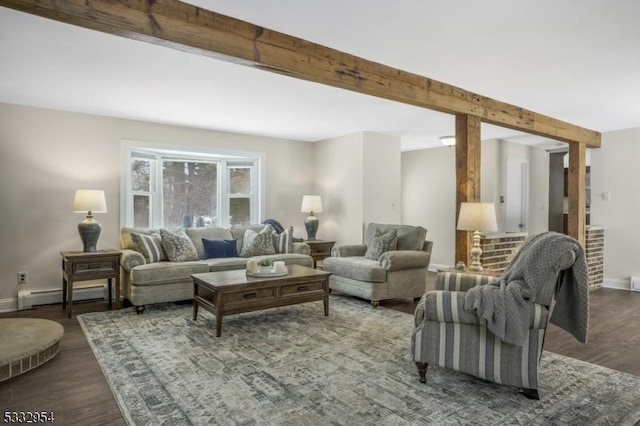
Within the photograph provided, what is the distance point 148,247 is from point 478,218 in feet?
11.7

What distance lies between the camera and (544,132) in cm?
499

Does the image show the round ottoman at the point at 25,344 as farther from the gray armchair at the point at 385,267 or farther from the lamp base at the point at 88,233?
the gray armchair at the point at 385,267

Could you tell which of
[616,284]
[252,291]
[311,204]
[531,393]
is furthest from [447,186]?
[531,393]

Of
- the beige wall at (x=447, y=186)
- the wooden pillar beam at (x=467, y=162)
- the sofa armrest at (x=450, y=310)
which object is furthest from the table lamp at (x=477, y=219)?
the beige wall at (x=447, y=186)

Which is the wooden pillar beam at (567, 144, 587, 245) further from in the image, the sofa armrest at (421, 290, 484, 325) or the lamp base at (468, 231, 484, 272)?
the sofa armrest at (421, 290, 484, 325)

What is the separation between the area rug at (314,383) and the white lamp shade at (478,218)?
3.64 feet

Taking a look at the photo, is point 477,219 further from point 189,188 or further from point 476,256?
point 189,188

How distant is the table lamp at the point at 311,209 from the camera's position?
6160mm

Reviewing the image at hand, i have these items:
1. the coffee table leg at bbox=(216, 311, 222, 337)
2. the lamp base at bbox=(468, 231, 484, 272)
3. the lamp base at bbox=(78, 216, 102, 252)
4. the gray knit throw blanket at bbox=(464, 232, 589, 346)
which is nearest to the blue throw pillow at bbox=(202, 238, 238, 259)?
the lamp base at bbox=(78, 216, 102, 252)

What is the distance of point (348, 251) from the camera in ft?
17.2

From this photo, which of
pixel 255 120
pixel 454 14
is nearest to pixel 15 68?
pixel 255 120

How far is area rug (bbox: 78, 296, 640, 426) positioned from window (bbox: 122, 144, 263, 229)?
6.99 ft

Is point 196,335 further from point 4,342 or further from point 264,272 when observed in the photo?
point 4,342

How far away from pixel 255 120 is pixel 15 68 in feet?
8.39
